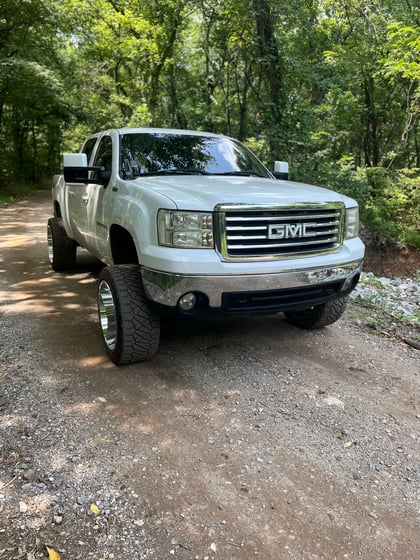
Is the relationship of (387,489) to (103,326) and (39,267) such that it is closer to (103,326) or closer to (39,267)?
(103,326)

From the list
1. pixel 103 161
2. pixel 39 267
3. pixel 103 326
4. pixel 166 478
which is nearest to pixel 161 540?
pixel 166 478

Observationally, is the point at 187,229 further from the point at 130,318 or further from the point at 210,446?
the point at 210,446

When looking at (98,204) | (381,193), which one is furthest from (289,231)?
(381,193)

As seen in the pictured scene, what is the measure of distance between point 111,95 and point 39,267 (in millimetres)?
16629

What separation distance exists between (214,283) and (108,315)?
46.2 inches

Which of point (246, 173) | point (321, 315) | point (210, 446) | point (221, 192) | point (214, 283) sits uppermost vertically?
point (246, 173)

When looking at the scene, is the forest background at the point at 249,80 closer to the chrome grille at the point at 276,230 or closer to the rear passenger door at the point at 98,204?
the rear passenger door at the point at 98,204

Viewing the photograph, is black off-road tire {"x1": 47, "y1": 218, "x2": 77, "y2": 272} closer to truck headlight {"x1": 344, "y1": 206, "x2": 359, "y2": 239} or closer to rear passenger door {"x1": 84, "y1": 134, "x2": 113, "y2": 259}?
rear passenger door {"x1": 84, "y1": 134, "x2": 113, "y2": 259}

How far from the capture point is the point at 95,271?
6.44 meters

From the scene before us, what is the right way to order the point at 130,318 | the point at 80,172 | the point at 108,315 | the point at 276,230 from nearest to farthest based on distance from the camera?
the point at 276,230
the point at 130,318
the point at 108,315
the point at 80,172

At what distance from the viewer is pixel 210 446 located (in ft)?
8.27

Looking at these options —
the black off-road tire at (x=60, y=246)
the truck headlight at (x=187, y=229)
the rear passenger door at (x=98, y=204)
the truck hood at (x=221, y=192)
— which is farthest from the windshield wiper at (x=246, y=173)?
the black off-road tire at (x=60, y=246)

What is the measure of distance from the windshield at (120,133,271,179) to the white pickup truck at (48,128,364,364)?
17 mm

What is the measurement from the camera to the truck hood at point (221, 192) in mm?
2898
